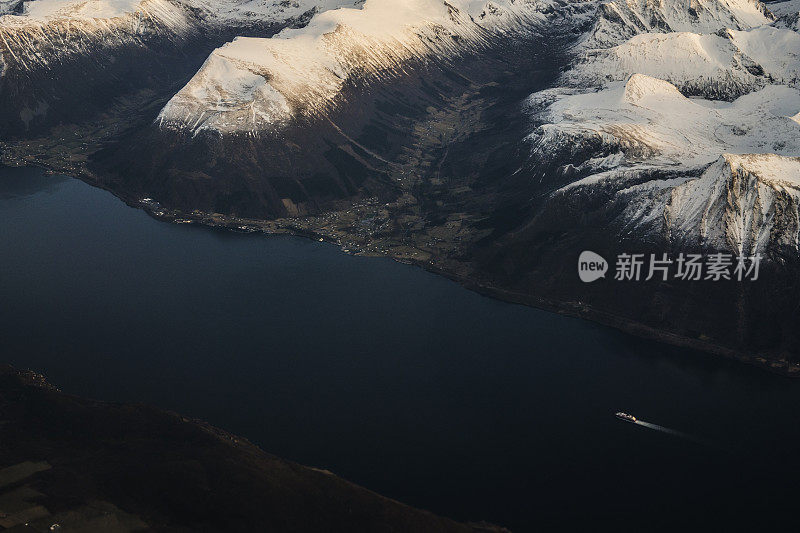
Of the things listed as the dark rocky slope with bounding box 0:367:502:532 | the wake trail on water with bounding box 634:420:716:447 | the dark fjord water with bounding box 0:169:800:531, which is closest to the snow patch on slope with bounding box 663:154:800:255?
the dark fjord water with bounding box 0:169:800:531

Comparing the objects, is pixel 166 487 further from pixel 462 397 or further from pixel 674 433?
pixel 674 433

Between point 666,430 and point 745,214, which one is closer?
A: point 666,430

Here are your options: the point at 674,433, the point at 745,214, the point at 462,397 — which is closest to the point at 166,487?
the point at 462,397

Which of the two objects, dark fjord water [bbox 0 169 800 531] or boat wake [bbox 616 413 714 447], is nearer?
dark fjord water [bbox 0 169 800 531]

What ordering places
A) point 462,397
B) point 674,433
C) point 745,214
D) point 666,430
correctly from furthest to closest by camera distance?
point 745,214, point 462,397, point 666,430, point 674,433

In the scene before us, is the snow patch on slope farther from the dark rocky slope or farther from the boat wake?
the dark rocky slope

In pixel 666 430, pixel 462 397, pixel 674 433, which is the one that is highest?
pixel 666 430

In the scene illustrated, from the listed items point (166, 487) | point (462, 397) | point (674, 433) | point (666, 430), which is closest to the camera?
point (166, 487)

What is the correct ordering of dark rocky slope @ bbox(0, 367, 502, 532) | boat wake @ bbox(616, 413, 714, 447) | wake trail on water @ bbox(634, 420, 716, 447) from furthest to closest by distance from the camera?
boat wake @ bbox(616, 413, 714, 447) → wake trail on water @ bbox(634, 420, 716, 447) → dark rocky slope @ bbox(0, 367, 502, 532)

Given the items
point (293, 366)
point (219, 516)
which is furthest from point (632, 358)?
point (219, 516)
